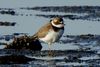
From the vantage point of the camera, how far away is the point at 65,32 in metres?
25.8

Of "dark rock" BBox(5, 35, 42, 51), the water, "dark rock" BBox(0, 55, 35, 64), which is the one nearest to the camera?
"dark rock" BBox(0, 55, 35, 64)

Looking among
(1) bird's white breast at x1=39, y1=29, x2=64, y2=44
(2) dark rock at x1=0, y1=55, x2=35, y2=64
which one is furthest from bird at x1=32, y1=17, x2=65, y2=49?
(2) dark rock at x1=0, y1=55, x2=35, y2=64

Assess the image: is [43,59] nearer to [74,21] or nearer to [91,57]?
[91,57]

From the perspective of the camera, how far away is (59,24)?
68.8 ft

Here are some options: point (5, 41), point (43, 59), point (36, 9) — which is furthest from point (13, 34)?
point (36, 9)

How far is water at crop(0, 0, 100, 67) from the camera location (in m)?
19.2

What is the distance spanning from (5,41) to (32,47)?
2188 millimetres

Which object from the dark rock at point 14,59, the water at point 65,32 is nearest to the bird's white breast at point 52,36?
the water at point 65,32

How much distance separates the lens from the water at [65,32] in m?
19.2

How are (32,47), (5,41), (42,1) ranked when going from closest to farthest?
(32,47) < (5,41) < (42,1)

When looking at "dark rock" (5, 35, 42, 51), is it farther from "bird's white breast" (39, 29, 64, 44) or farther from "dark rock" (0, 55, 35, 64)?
"dark rock" (0, 55, 35, 64)

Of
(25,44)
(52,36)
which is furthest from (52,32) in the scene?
(25,44)

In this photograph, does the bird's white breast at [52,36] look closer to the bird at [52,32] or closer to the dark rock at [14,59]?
the bird at [52,32]

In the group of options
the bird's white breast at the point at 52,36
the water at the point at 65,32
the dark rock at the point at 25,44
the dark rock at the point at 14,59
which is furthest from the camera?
the dark rock at the point at 25,44
